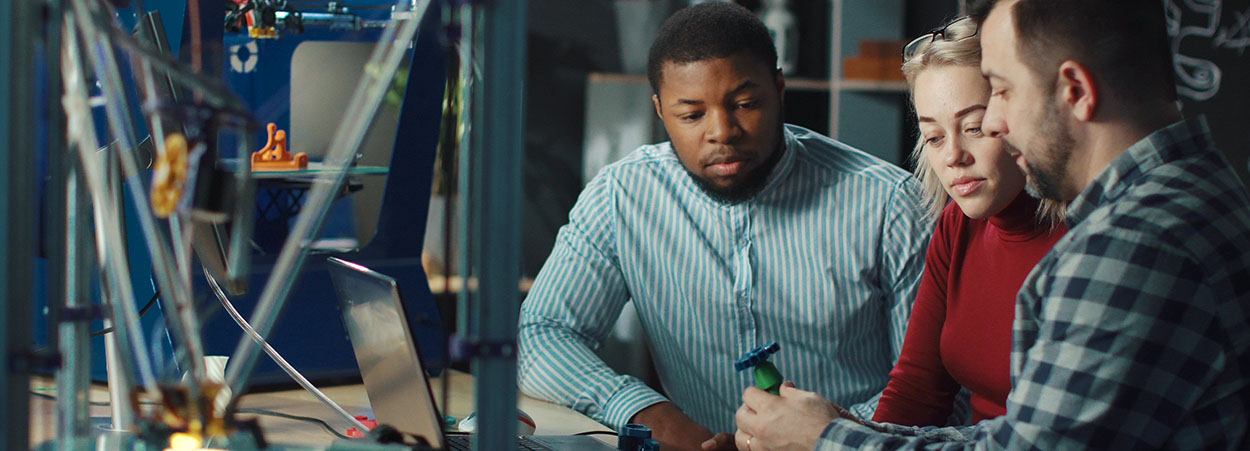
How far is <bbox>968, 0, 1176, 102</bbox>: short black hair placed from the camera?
0.90 m

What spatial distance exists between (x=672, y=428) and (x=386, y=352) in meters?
0.52

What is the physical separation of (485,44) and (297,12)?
3.44 feet

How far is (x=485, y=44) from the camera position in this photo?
700 mm

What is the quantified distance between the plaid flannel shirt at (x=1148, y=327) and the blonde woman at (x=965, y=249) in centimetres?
43

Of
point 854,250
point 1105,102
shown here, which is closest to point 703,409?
point 854,250

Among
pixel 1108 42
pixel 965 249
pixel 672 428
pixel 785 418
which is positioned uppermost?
pixel 1108 42

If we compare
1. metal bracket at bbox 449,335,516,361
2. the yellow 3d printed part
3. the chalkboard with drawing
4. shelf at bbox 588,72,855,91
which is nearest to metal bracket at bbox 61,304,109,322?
the yellow 3d printed part

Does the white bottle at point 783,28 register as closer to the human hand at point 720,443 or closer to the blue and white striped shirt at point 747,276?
the blue and white striped shirt at point 747,276

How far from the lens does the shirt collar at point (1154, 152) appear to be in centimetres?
88

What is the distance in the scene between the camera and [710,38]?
171 cm

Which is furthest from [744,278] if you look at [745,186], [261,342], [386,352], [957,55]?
[261,342]

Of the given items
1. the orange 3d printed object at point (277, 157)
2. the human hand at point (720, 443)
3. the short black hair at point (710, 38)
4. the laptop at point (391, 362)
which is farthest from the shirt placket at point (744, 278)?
the orange 3d printed object at point (277, 157)

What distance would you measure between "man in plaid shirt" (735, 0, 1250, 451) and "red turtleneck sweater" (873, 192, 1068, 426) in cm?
34

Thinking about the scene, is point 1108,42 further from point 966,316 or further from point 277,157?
point 277,157
